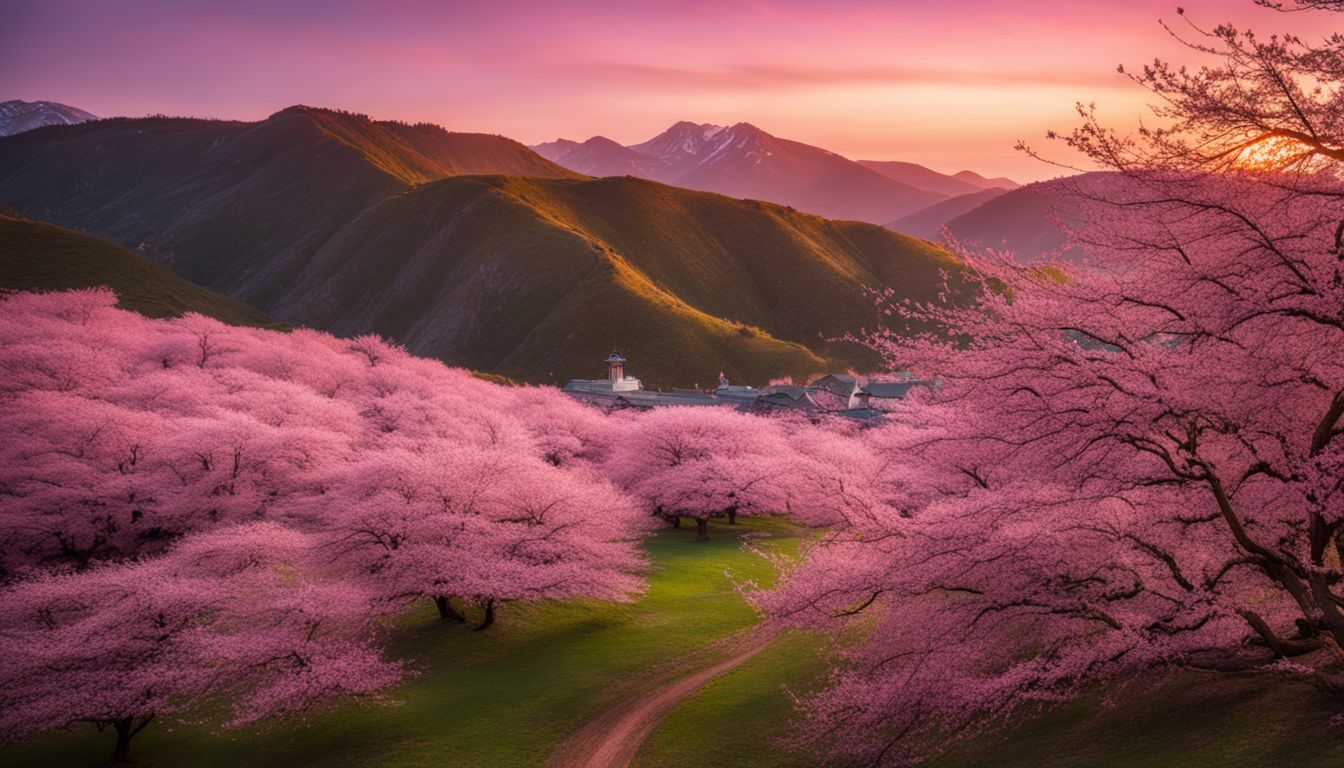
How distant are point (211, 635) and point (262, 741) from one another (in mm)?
3939

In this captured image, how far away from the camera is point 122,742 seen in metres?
24.3

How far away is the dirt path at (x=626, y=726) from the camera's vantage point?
23.0m

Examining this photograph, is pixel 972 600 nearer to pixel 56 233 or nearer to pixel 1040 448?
pixel 1040 448

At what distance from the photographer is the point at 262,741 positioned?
25422 millimetres

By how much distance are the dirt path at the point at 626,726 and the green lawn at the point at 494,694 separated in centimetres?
64

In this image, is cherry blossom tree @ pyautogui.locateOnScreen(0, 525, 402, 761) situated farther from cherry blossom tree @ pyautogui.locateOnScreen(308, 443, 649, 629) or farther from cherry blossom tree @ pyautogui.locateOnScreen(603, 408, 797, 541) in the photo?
cherry blossom tree @ pyautogui.locateOnScreen(603, 408, 797, 541)

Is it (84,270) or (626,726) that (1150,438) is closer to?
(626,726)

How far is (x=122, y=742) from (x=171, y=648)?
3.28m

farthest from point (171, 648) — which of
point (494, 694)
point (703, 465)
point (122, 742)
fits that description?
point (703, 465)

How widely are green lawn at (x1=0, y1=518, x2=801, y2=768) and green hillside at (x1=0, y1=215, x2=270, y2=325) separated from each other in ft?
314

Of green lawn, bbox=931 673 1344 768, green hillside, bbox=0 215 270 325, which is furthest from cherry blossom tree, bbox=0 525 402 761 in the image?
green hillside, bbox=0 215 270 325

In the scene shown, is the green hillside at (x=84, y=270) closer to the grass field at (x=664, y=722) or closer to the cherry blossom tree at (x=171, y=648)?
the cherry blossom tree at (x=171, y=648)

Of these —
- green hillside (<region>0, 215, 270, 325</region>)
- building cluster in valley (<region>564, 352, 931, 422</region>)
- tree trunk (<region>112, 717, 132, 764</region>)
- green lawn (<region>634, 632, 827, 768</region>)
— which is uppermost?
green hillside (<region>0, 215, 270, 325</region>)

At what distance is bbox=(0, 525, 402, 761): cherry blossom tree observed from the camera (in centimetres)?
2302
